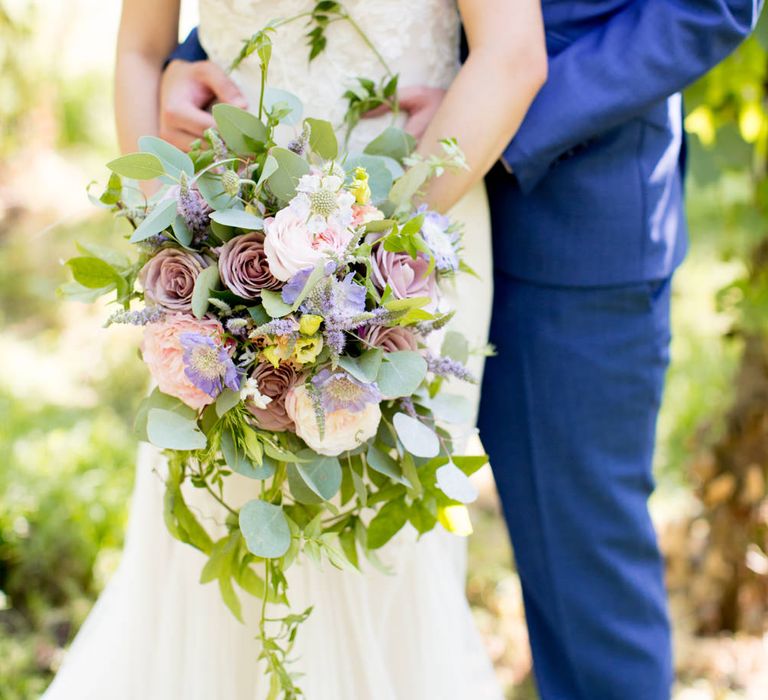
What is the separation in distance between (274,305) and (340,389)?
0.14m

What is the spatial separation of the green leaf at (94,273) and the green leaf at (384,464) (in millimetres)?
417

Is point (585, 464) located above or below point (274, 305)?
below

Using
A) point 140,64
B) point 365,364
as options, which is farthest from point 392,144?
point 140,64

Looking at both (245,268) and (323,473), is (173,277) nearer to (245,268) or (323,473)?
(245,268)

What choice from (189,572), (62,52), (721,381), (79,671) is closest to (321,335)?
(189,572)

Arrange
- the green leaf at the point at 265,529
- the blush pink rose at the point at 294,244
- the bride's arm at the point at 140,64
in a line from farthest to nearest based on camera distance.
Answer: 1. the bride's arm at the point at 140,64
2. the green leaf at the point at 265,529
3. the blush pink rose at the point at 294,244

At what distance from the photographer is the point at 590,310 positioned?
1.70 m

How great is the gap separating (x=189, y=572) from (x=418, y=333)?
71 cm

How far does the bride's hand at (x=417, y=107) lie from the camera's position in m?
1.51

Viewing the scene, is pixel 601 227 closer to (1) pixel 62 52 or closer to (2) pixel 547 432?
(2) pixel 547 432

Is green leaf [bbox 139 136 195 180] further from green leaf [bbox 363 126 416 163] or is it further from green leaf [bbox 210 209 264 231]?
green leaf [bbox 363 126 416 163]

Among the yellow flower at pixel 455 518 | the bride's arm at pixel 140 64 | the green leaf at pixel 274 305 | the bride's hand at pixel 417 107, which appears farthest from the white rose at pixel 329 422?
the bride's arm at pixel 140 64

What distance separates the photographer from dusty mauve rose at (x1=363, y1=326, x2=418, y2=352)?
47.1 inches

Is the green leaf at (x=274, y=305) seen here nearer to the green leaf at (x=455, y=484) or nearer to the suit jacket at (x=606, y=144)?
the green leaf at (x=455, y=484)
